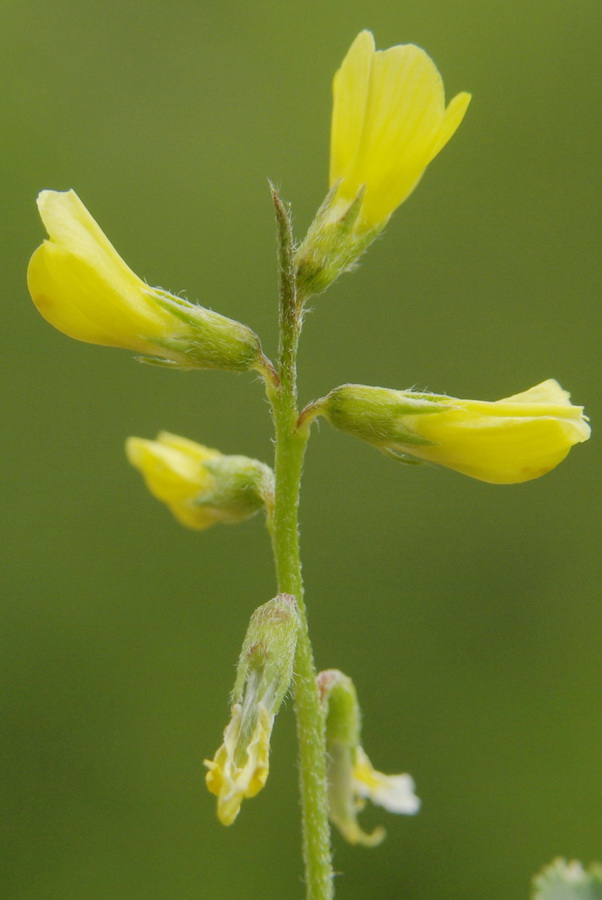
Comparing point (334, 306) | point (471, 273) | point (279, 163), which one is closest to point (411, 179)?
point (334, 306)

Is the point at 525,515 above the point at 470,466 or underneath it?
above

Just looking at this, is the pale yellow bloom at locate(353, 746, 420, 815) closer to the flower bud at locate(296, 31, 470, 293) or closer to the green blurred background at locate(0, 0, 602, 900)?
the flower bud at locate(296, 31, 470, 293)

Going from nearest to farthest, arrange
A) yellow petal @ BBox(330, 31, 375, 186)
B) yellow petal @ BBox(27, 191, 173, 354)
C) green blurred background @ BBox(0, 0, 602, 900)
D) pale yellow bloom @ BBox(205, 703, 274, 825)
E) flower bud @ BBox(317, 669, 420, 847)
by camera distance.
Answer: pale yellow bloom @ BBox(205, 703, 274, 825)
yellow petal @ BBox(27, 191, 173, 354)
yellow petal @ BBox(330, 31, 375, 186)
flower bud @ BBox(317, 669, 420, 847)
green blurred background @ BBox(0, 0, 602, 900)

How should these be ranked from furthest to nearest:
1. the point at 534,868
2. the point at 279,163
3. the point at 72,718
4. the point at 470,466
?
the point at 279,163 → the point at 72,718 → the point at 534,868 → the point at 470,466

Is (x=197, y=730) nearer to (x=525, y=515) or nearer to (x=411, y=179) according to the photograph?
(x=525, y=515)

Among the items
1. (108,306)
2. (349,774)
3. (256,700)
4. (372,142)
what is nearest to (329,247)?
(372,142)

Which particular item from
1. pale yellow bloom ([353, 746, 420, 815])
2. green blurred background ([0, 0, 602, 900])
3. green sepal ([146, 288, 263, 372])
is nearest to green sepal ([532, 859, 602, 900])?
pale yellow bloom ([353, 746, 420, 815])
